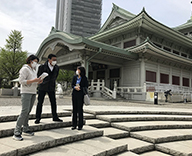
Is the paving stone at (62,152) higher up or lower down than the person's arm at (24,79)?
lower down

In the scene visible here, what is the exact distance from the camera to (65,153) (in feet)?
9.25

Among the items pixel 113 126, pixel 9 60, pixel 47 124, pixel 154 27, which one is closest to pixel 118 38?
pixel 154 27

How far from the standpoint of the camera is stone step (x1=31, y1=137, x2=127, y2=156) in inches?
111

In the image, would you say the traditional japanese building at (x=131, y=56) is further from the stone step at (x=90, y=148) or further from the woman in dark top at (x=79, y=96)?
the stone step at (x=90, y=148)

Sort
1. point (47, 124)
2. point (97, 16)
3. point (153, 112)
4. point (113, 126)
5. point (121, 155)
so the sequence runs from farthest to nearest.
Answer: point (97, 16)
point (153, 112)
point (113, 126)
point (47, 124)
point (121, 155)

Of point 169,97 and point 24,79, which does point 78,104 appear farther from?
point 169,97

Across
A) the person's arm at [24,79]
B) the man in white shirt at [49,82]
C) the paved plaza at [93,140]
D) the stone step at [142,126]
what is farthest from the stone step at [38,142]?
the stone step at [142,126]

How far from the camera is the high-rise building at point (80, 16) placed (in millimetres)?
93812

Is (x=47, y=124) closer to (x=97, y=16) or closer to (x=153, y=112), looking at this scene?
(x=153, y=112)

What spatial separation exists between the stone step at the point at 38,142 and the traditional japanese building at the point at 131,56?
421 inches

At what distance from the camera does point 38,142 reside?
291 centimetres

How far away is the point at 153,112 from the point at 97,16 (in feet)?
334

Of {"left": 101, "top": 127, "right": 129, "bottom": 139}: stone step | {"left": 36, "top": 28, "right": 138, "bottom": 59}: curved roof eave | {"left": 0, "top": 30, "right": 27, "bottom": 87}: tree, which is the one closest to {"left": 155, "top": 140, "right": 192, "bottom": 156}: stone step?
{"left": 101, "top": 127, "right": 129, "bottom": 139}: stone step

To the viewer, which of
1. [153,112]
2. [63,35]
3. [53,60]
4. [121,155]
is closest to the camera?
[121,155]
